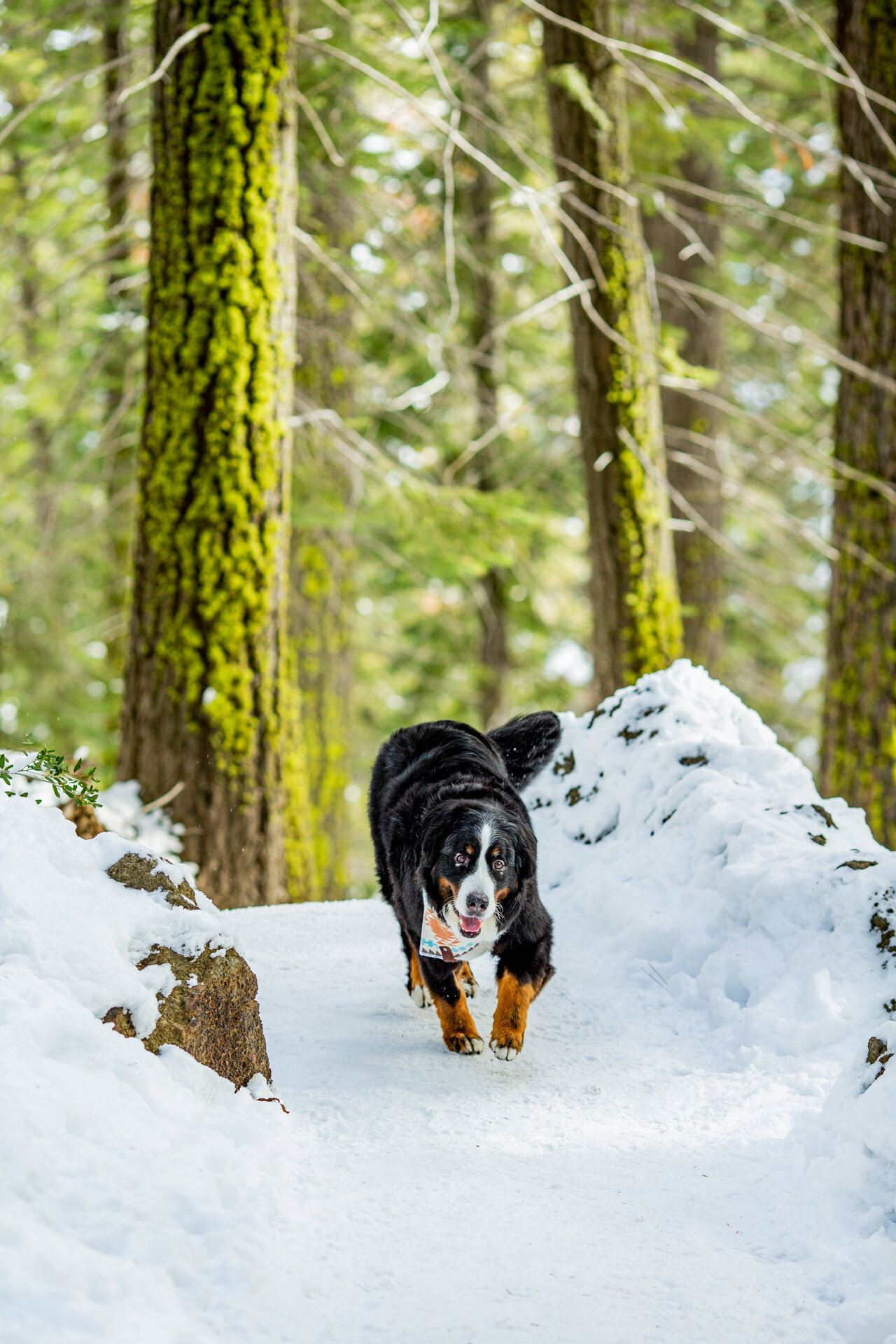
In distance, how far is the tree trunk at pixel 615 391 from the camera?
7.35 meters

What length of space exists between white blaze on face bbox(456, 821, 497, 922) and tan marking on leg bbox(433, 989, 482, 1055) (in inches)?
15.5

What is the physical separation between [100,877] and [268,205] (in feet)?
13.3

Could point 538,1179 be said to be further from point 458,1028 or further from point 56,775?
point 56,775

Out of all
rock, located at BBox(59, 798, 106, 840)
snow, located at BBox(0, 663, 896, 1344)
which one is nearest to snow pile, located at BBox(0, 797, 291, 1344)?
snow, located at BBox(0, 663, 896, 1344)

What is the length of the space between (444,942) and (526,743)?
1.68 m

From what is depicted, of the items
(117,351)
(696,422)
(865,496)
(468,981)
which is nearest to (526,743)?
(468,981)

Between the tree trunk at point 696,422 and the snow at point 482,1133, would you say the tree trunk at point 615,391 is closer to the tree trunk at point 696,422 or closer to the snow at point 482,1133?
the snow at point 482,1133

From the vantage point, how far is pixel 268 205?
582 centimetres

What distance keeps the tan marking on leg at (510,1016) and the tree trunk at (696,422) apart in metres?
8.03

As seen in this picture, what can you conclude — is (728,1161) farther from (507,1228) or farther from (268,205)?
(268,205)

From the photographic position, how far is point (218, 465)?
18.8ft

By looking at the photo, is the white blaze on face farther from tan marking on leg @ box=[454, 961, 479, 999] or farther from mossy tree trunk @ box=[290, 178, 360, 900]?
mossy tree trunk @ box=[290, 178, 360, 900]

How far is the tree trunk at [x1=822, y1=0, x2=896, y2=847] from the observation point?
736 cm

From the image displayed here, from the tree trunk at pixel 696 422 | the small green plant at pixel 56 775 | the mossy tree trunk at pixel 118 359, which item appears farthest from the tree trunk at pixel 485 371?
the small green plant at pixel 56 775
